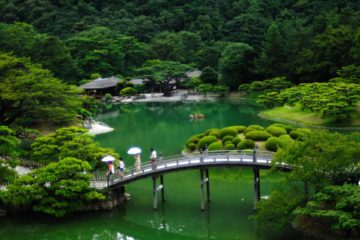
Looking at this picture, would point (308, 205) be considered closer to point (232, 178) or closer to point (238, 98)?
point (232, 178)

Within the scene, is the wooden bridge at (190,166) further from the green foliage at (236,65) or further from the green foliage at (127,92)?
the green foliage at (127,92)

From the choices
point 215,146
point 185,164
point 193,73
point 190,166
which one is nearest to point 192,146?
point 215,146

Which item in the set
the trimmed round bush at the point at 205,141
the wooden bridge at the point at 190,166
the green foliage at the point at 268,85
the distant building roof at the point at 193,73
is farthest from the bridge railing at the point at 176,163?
the distant building roof at the point at 193,73

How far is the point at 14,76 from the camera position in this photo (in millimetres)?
44031

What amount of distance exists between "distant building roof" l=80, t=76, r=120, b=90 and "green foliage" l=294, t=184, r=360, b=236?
6158 centimetres

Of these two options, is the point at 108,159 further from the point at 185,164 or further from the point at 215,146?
the point at 215,146

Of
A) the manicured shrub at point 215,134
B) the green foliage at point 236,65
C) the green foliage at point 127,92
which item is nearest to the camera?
the manicured shrub at point 215,134

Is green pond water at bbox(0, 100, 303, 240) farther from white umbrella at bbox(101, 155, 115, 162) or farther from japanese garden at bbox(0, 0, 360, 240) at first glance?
white umbrella at bbox(101, 155, 115, 162)

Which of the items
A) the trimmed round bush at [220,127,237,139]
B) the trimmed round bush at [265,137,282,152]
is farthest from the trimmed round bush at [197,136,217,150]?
the trimmed round bush at [265,137,282,152]

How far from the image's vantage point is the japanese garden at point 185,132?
2347 cm

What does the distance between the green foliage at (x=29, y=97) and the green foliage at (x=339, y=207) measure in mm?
26584

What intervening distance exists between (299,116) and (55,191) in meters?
32.1

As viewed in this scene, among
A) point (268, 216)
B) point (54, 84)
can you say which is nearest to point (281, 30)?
point (54, 84)

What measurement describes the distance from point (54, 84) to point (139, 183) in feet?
52.3
